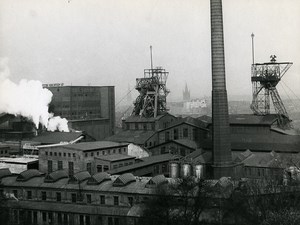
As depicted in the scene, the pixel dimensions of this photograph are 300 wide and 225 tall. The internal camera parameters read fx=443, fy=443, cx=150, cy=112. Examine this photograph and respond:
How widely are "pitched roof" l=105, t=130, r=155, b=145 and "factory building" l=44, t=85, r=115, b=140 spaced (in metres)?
9.83

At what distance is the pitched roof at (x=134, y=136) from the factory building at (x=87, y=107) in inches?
387

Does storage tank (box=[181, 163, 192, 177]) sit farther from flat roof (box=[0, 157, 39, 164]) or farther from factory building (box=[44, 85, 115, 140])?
factory building (box=[44, 85, 115, 140])

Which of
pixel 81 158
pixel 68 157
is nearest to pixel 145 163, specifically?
pixel 81 158

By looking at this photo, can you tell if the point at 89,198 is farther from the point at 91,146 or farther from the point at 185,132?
the point at 185,132

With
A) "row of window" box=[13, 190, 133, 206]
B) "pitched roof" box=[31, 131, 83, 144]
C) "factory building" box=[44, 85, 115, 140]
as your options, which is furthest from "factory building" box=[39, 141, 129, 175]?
"factory building" box=[44, 85, 115, 140]

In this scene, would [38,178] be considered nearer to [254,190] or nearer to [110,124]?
[254,190]

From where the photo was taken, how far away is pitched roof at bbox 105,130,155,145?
2062 inches

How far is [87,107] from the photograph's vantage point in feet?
236

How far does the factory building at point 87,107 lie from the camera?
220 feet

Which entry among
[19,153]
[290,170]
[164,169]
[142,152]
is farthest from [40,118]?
[290,170]

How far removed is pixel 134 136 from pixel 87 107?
1949 centimetres

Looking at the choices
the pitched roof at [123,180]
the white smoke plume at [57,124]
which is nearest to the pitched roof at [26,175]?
the pitched roof at [123,180]

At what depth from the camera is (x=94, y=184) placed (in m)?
33.5

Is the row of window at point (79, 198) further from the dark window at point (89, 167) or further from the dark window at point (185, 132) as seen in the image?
the dark window at point (185, 132)
